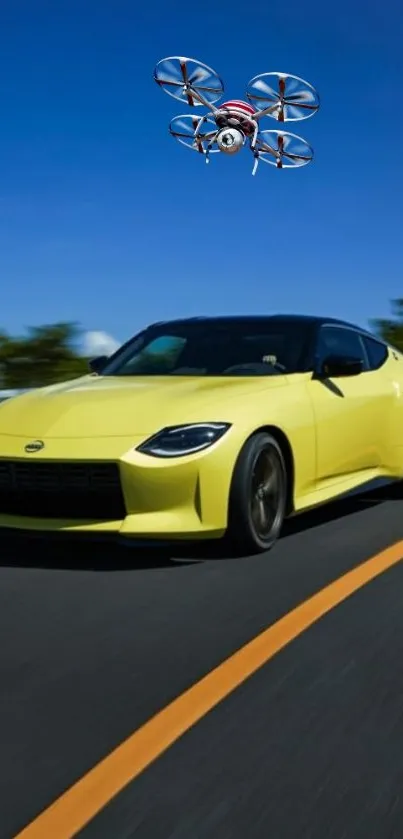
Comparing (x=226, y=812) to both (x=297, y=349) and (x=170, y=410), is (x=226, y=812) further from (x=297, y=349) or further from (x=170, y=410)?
(x=297, y=349)

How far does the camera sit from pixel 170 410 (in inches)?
257

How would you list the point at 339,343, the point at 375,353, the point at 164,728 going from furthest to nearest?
the point at 375,353 < the point at 339,343 < the point at 164,728

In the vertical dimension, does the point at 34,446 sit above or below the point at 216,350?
below

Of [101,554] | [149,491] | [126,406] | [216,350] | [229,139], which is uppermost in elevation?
[229,139]

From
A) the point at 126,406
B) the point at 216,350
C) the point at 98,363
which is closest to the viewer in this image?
the point at 126,406

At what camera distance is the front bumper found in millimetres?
6238

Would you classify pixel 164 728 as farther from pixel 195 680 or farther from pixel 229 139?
pixel 229 139

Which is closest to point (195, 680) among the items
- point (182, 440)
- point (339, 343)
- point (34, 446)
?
point (182, 440)

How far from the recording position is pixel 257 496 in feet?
22.1

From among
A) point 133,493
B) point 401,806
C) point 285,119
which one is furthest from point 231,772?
point 285,119

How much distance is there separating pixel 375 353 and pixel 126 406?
9.07 feet

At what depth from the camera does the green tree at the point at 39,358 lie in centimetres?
1653

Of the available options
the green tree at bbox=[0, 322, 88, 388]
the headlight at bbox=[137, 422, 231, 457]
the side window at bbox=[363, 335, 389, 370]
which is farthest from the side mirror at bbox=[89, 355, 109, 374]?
the green tree at bbox=[0, 322, 88, 388]

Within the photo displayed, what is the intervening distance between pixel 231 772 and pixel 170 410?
11.1 feet
